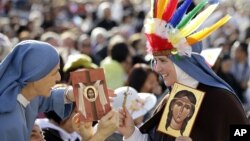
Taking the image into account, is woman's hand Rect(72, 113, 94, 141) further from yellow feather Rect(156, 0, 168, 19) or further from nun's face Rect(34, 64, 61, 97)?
yellow feather Rect(156, 0, 168, 19)

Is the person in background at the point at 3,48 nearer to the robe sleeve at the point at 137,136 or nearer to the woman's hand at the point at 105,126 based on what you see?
the robe sleeve at the point at 137,136

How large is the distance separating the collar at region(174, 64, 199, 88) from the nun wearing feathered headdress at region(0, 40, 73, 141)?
0.93m

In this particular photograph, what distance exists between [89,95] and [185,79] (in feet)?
2.51

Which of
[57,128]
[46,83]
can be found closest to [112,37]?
[57,128]

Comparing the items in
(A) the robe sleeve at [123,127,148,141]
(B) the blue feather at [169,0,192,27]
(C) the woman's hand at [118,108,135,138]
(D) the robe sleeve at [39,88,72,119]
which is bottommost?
(A) the robe sleeve at [123,127,148,141]

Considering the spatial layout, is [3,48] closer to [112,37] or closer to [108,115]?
[108,115]

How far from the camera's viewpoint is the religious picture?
450 centimetres

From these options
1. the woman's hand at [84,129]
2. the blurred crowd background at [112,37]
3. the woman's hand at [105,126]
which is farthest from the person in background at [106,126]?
the blurred crowd background at [112,37]

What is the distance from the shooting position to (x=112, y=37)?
46.0 feet

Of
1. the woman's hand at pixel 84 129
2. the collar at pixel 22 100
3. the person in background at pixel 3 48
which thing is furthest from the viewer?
the person in background at pixel 3 48

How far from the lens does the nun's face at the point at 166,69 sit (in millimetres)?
4949

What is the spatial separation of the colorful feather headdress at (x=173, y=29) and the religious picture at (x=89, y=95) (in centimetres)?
63

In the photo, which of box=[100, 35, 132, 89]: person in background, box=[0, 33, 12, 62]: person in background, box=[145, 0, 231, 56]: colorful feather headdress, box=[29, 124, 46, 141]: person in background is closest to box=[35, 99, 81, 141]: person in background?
box=[29, 124, 46, 141]: person in background

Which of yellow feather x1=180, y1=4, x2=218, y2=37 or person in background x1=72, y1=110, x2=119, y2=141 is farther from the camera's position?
yellow feather x1=180, y1=4, x2=218, y2=37
